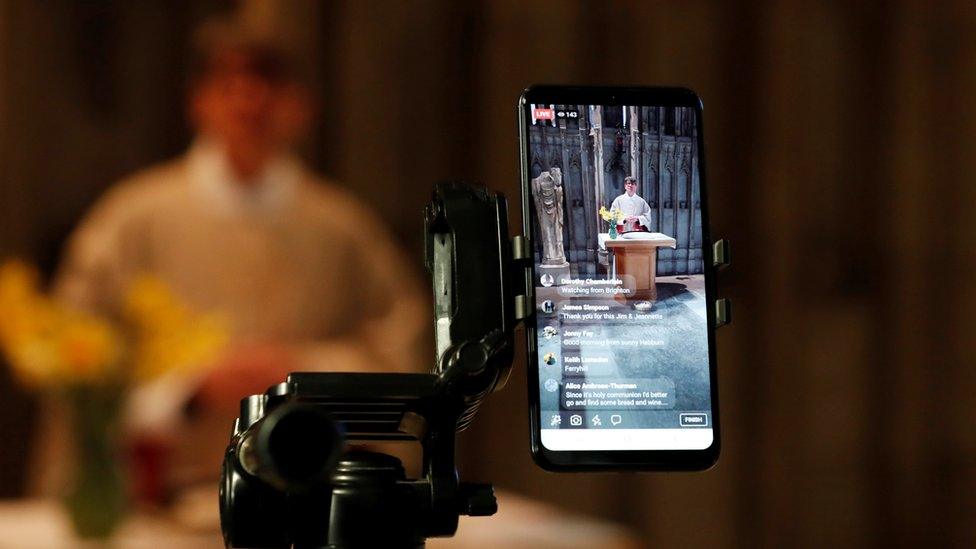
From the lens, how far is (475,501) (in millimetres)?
453

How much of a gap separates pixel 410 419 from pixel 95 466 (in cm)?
167

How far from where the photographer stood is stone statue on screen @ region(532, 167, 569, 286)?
1.76 feet

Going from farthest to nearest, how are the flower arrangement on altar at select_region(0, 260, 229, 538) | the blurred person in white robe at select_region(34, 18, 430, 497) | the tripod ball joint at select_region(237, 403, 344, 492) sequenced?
the blurred person in white robe at select_region(34, 18, 430, 497), the flower arrangement on altar at select_region(0, 260, 229, 538), the tripod ball joint at select_region(237, 403, 344, 492)

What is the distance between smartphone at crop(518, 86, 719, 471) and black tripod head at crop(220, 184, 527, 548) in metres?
0.05

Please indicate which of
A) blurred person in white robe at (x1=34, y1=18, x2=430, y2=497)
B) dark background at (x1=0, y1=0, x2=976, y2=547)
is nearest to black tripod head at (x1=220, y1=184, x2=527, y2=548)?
blurred person in white robe at (x1=34, y1=18, x2=430, y2=497)

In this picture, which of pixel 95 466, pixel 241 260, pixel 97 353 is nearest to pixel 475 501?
pixel 97 353

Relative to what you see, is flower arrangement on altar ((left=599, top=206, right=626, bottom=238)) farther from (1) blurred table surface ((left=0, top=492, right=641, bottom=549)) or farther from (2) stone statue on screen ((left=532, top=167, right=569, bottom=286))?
(1) blurred table surface ((left=0, top=492, right=641, bottom=549))

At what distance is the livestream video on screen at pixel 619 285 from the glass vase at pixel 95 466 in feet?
5.02

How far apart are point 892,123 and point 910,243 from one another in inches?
10.6

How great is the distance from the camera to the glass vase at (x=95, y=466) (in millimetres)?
1944

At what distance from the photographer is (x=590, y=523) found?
2451 mm

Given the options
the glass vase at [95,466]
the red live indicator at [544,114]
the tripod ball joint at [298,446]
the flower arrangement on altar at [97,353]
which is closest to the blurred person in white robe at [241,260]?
the flower arrangement on altar at [97,353]

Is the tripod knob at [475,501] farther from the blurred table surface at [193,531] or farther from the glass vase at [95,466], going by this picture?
the glass vase at [95,466]

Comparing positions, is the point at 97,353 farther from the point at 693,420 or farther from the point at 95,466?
the point at 693,420
